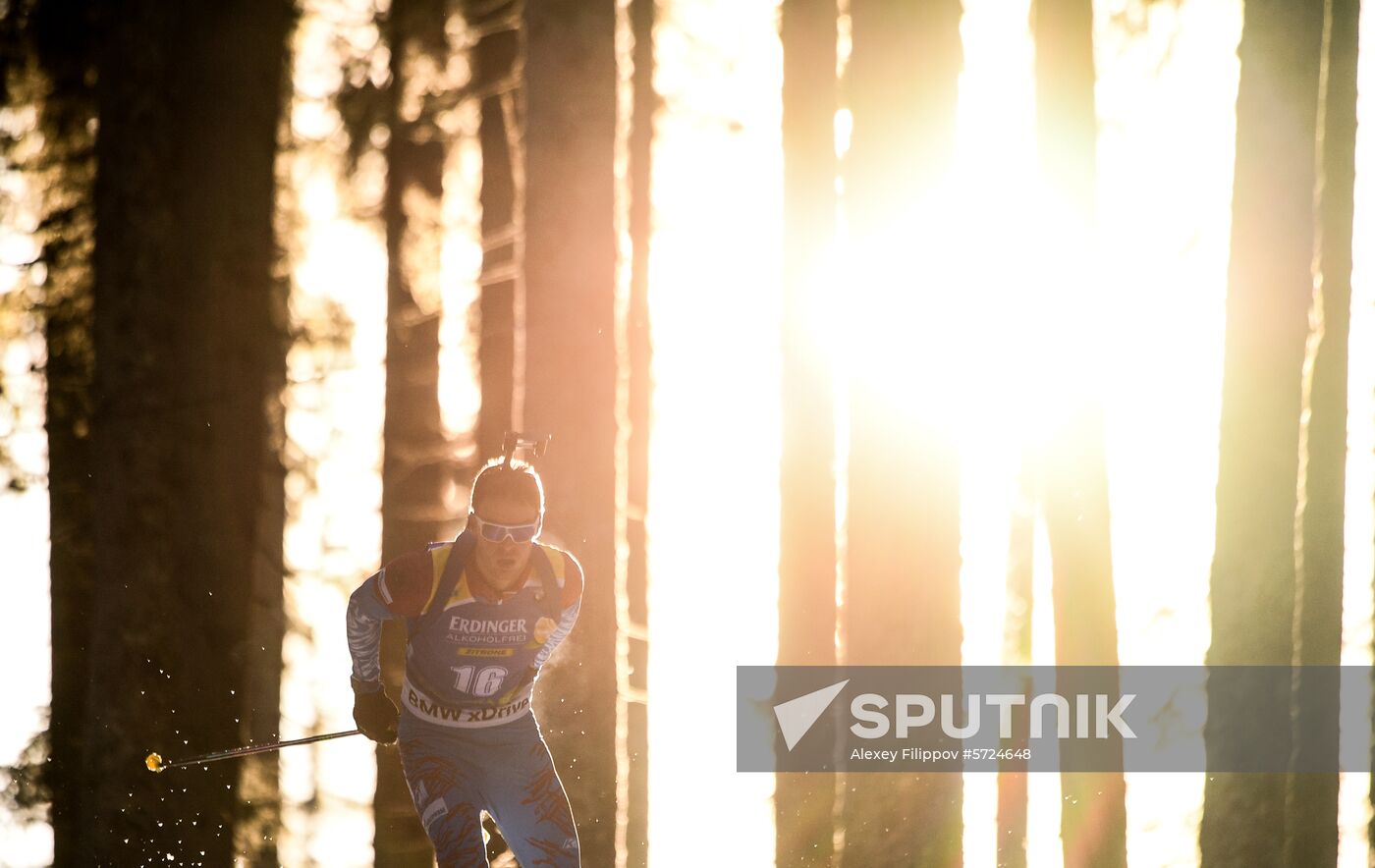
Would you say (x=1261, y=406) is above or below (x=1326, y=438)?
above

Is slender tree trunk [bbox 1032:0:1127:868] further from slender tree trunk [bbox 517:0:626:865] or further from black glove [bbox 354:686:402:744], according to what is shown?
black glove [bbox 354:686:402:744]

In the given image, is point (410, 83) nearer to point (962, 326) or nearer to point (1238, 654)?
point (962, 326)

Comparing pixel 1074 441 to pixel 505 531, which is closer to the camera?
pixel 505 531

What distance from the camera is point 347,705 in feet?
5.65

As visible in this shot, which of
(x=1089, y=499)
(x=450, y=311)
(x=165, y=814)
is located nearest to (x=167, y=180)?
(x=450, y=311)

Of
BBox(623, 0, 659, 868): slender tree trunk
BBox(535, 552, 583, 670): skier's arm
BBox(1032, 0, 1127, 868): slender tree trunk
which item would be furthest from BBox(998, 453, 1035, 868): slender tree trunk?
BBox(535, 552, 583, 670): skier's arm

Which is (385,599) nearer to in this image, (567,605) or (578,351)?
(567,605)

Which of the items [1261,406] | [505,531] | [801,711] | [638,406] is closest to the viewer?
[505,531]

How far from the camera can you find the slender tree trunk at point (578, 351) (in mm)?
1771

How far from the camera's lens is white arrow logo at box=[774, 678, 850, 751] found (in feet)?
6.28

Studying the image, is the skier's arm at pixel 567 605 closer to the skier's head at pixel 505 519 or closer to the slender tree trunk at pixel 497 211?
the skier's head at pixel 505 519

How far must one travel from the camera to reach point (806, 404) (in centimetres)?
194

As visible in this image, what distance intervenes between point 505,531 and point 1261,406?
241 centimetres

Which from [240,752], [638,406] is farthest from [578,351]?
[240,752]
